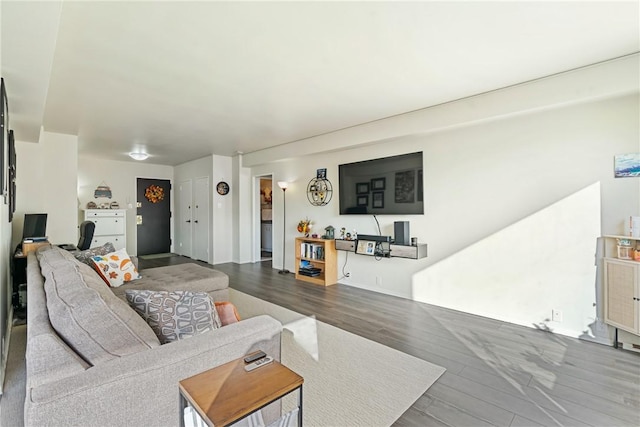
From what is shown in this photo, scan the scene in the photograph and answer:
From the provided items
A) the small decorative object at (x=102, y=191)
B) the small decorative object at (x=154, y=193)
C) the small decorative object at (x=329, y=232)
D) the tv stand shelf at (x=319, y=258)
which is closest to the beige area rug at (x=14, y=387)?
the tv stand shelf at (x=319, y=258)

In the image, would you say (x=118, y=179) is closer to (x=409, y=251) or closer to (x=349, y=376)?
(x=409, y=251)

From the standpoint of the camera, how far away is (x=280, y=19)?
6.50 ft

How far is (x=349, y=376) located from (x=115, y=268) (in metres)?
2.47

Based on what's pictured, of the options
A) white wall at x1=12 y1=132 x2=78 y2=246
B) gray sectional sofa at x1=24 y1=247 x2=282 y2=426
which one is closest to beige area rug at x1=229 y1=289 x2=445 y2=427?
gray sectional sofa at x1=24 y1=247 x2=282 y2=426

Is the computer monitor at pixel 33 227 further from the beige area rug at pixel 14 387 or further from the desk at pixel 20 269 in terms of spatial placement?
the beige area rug at pixel 14 387

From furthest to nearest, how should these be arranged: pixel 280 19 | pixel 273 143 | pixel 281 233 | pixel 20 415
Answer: pixel 281 233
pixel 273 143
pixel 280 19
pixel 20 415

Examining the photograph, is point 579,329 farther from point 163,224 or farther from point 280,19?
point 163,224

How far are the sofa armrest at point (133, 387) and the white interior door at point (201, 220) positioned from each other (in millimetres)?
6068

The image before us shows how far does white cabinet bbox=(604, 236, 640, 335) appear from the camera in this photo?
2453 millimetres

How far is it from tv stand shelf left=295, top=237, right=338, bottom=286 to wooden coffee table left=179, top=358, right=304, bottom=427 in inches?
149

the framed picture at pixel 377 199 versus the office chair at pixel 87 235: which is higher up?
the framed picture at pixel 377 199

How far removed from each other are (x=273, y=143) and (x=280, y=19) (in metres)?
3.68

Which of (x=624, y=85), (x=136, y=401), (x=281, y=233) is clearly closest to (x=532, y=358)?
(x=624, y=85)

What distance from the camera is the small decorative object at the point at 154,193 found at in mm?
7762
